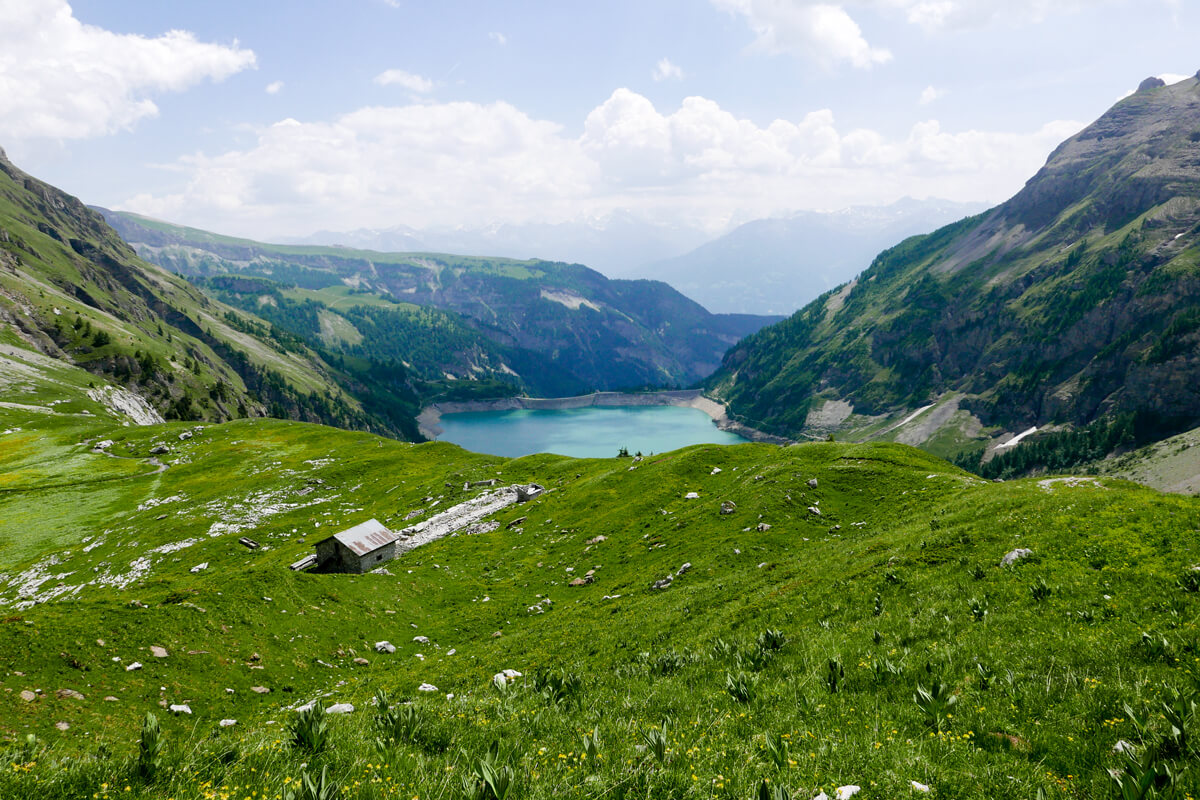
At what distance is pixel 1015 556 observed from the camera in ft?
Result: 63.3

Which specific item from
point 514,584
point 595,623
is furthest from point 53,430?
point 595,623

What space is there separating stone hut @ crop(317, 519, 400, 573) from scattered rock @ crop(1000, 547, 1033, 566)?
1802 inches

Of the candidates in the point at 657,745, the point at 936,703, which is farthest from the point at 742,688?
the point at 657,745

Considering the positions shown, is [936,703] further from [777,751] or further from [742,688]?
[777,751]

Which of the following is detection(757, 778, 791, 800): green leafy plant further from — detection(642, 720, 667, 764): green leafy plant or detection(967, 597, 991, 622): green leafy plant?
detection(967, 597, 991, 622): green leafy plant

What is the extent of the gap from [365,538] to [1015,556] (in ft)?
156

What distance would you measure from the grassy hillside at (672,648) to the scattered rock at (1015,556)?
49 cm

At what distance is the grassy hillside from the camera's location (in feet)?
24.9

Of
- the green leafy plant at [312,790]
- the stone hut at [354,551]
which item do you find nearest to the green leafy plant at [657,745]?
the green leafy plant at [312,790]

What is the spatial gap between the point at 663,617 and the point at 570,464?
2087 inches

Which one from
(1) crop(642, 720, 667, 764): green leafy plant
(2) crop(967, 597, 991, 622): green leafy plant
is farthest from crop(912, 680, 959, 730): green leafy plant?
(2) crop(967, 597, 991, 622): green leafy plant

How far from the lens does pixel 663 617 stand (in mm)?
26188

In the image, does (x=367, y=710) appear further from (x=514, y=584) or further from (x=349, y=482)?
(x=349, y=482)

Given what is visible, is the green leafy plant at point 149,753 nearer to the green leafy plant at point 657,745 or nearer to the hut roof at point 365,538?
the green leafy plant at point 657,745
